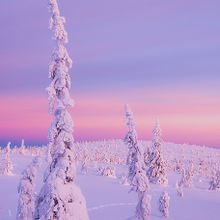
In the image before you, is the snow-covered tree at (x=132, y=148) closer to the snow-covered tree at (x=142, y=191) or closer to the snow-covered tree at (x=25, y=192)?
the snow-covered tree at (x=142, y=191)

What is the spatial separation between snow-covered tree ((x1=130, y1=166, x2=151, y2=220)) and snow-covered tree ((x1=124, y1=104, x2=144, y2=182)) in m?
0.52

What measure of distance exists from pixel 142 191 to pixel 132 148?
12.8 feet

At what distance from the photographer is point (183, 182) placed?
147 ft

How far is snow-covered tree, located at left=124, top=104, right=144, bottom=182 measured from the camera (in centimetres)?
2236

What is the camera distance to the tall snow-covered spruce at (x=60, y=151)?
10102mm

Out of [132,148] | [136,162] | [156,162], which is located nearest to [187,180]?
[156,162]

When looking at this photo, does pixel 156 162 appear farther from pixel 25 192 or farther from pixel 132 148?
pixel 25 192

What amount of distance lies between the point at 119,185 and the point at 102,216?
16657 mm

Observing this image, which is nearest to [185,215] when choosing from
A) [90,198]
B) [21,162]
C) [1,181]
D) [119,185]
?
[90,198]

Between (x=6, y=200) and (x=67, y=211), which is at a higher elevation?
(x=67, y=211)

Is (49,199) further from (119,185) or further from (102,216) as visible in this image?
(119,185)

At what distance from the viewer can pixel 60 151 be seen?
11039mm

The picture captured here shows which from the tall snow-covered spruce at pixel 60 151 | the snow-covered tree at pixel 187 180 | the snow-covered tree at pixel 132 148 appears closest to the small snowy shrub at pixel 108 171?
the snow-covered tree at pixel 187 180

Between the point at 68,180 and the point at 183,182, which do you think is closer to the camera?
the point at 68,180
